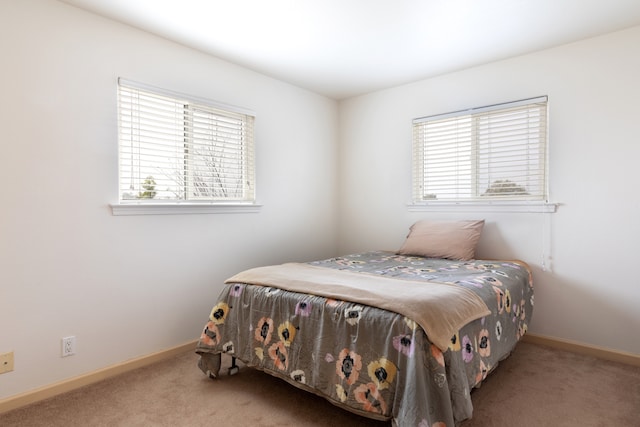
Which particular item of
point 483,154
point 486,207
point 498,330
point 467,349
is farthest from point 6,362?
point 483,154

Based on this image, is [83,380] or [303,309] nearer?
[303,309]

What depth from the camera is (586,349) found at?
8.66ft

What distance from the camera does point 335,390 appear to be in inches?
66.7

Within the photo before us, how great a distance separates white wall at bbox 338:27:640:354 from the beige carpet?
1.44 feet

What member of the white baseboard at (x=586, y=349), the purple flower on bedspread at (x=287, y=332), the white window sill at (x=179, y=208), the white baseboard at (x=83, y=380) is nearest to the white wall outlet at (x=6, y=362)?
the white baseboard at (x=83, y=380)

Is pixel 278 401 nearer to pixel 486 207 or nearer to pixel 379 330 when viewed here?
pixel 379 330

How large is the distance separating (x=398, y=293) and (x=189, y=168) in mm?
1870

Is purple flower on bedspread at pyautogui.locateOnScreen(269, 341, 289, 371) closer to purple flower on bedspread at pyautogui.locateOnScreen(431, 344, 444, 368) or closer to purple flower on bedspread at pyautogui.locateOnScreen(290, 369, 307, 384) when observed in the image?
purple flower on bedspread at pyautogui.locateOnScreen(290, 369, 307, 384)

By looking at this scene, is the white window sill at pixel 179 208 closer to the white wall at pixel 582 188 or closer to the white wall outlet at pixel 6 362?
the white wall outlet at pixel 6 362

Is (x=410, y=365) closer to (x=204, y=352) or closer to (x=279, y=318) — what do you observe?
(x=279, y=318)

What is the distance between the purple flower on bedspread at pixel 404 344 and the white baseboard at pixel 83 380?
72.1 inches

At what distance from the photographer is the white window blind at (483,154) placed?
9.49 feet

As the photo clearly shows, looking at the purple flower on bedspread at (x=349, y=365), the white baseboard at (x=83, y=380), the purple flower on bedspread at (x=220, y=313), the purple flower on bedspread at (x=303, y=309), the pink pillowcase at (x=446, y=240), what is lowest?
the white baseboard at (x=83, y=380)

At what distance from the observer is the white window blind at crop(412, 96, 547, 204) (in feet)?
9.49
